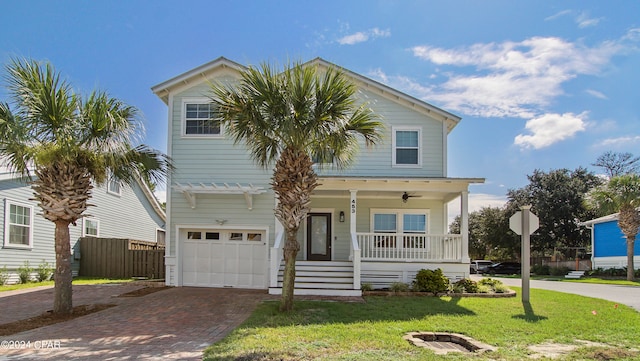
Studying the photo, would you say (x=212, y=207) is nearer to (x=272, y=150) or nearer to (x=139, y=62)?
(x=139, y=62)

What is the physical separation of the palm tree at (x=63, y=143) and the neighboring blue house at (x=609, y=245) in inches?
A: 1098

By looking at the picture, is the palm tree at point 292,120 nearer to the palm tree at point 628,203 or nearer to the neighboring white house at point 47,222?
the neighboring white house at point 47,222

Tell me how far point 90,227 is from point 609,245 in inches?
1161

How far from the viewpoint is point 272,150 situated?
36.7 ft

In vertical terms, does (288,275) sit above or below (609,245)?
above

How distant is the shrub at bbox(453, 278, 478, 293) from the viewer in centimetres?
1448

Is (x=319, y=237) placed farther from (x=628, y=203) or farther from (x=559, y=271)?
(x=559, y=271)

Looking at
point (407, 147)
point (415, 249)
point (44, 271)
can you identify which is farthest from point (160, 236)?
point (415, 249)

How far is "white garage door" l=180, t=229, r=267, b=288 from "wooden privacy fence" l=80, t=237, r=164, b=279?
4.17 metres

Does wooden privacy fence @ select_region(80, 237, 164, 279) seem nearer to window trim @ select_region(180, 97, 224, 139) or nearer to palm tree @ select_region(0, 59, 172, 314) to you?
window trim @ select_region(180, 97, 224, 139)

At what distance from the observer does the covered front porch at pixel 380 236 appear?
48.5ft

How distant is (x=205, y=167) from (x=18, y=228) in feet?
24.1

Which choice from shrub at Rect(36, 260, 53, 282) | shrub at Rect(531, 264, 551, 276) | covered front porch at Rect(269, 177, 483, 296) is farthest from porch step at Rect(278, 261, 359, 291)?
shrub at Rect(531, 264, 551, 276)

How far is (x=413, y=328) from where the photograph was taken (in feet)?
29.9
